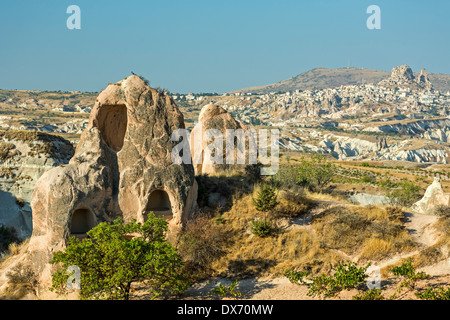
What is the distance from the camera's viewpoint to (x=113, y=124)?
18.7m

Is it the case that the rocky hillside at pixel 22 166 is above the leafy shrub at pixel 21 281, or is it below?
above

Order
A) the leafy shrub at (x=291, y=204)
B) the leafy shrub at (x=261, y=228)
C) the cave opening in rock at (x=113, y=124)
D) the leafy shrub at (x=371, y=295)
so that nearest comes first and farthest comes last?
the leafy shrub at (x=371, y=295) < the leafy shrub at (x=261, y=228) < the cave opening in rock at (x=113, y=124) < the leafy shrub at (x=291, y=204)

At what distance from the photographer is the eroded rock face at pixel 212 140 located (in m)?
23.0

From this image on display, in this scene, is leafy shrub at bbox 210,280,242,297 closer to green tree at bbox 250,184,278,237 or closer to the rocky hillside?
green tree at bbox 250,184,278,237

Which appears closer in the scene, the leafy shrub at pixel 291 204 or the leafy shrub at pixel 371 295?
the leafy shrub at pixel 371 295

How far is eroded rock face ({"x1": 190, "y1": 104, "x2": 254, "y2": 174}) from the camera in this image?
75.4 ft

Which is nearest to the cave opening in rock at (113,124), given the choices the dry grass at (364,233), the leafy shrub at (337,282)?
the dry grass at (364,233)

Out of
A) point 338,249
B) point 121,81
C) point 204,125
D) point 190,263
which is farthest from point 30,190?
point 338,249

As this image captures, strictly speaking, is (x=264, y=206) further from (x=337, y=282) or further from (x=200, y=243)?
(x=337, y=282)

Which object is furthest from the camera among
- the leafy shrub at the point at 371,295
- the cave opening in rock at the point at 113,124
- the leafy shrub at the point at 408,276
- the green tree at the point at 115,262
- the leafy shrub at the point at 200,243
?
the cave opening in rock at the point at 113,124

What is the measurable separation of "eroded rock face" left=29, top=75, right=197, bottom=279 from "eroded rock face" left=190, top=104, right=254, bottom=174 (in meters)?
4.72

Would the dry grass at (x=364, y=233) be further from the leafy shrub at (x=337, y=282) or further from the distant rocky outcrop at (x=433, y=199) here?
the distant rocky outcrop at (x=433, y=199)

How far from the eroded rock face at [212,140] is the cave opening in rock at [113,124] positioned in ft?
17.9

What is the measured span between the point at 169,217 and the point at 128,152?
9.56ft
